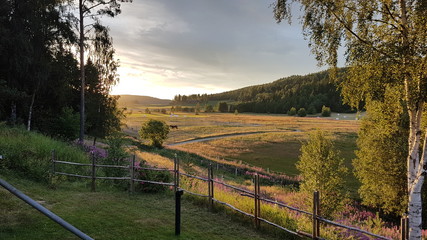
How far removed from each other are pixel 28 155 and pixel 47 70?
37.0 feet

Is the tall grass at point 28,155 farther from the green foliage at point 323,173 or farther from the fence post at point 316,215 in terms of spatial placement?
the green foliage at point 323,173

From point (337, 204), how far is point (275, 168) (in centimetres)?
2005

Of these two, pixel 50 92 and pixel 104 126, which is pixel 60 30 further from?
pixel 104 126

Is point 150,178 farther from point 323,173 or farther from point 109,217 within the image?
point 323,173

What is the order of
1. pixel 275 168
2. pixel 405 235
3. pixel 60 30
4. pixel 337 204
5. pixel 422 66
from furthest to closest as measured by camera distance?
pixel 275 168, pixel 60 30, pixel 337 204, pixel 422 66, pixel 405 235

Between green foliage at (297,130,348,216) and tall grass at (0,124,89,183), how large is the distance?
46.7 feet

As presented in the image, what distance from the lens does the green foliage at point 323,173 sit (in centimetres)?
1825

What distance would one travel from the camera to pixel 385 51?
29.3 feet

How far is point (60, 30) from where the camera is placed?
71.9 ft

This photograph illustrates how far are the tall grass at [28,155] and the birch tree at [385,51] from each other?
12026 millimetres

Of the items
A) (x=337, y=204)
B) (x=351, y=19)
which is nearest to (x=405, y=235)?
(x=351, y=19)

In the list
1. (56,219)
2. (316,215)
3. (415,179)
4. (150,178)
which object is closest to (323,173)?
(415,179)

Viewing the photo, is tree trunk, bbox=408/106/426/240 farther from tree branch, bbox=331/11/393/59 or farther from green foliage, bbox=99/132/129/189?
green foliage, bbox=99/132/129/189

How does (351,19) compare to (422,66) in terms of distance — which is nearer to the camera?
(422,66)
